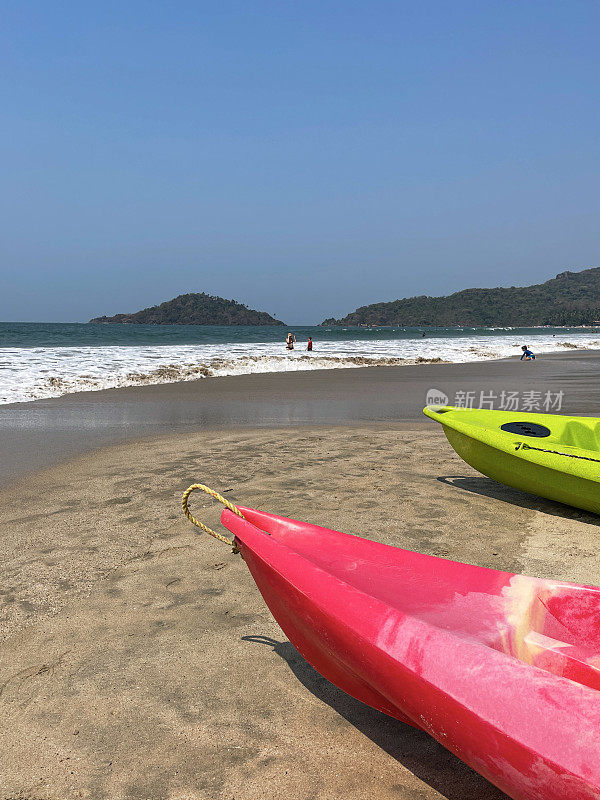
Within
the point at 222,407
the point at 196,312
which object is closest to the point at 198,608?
the point at 222,407

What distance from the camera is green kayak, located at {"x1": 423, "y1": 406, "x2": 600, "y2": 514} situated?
4.54 metres

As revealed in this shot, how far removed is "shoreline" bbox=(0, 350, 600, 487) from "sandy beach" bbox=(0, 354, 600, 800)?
193 millimetres

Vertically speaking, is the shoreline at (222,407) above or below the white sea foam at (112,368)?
below

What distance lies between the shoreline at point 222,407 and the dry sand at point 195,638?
214cm

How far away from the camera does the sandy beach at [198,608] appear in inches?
82.0

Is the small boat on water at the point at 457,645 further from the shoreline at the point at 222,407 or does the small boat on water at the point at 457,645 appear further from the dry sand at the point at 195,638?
the shoreline at the point at 222,407

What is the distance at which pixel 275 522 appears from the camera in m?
2.69

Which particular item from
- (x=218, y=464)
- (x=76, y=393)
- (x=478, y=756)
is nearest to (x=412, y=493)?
(x=218, y=464)

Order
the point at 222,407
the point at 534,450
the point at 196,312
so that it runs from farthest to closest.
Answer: the point at 196,312 < the point at 222,407 < the point at 534,450

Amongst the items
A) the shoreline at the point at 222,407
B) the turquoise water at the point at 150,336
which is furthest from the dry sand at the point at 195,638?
the turquoise water at the point at 150,336

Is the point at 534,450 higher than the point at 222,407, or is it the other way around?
the point at 534,450

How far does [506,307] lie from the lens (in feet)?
456

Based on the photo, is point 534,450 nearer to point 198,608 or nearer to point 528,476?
point 528,476

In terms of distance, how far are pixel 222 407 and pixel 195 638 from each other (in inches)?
338
